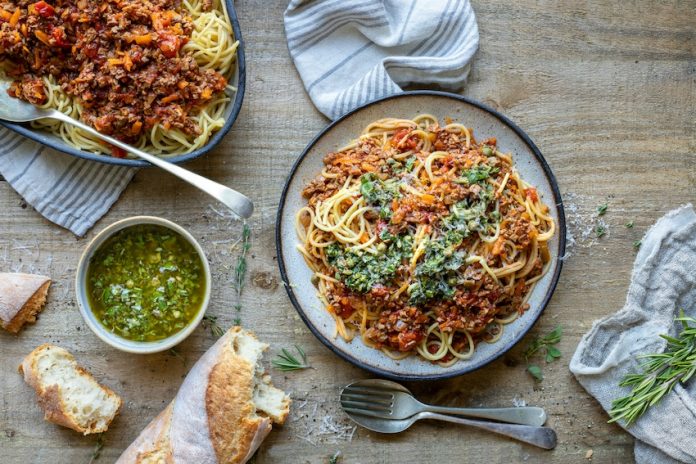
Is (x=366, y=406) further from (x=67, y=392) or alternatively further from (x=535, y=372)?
(x=67, y=392)

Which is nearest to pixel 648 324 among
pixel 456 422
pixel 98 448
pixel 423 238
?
pixel 456 422

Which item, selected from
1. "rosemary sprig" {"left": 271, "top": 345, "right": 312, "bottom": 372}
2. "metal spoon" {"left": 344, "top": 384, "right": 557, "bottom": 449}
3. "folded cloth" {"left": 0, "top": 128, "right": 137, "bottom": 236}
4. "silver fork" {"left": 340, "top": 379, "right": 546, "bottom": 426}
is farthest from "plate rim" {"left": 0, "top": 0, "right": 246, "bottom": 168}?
"metal spoon" {"left": 344, "top": 384, "right": 557, "bottom": 449}

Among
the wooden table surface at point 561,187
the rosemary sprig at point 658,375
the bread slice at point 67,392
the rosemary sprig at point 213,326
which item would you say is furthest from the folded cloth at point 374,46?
the bread slice at point 67,392

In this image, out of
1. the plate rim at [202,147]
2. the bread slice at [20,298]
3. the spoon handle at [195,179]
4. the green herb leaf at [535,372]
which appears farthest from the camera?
the green herb leaf at [535,372]

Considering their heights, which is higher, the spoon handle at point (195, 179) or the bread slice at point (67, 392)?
the spoon handle at point (195, 179)

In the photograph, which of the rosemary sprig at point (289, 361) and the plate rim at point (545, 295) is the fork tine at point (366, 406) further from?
the rosemary sprig at point (289, 361)

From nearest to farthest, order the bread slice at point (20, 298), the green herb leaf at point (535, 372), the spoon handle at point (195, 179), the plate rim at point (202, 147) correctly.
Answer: the spoon handle at point (195, 179), the plate rim at point (202, 147), the bread slice at point (20, 298), the green herb leaf at point (535, 372)

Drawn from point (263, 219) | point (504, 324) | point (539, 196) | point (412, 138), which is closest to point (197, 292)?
point (263, 219)
